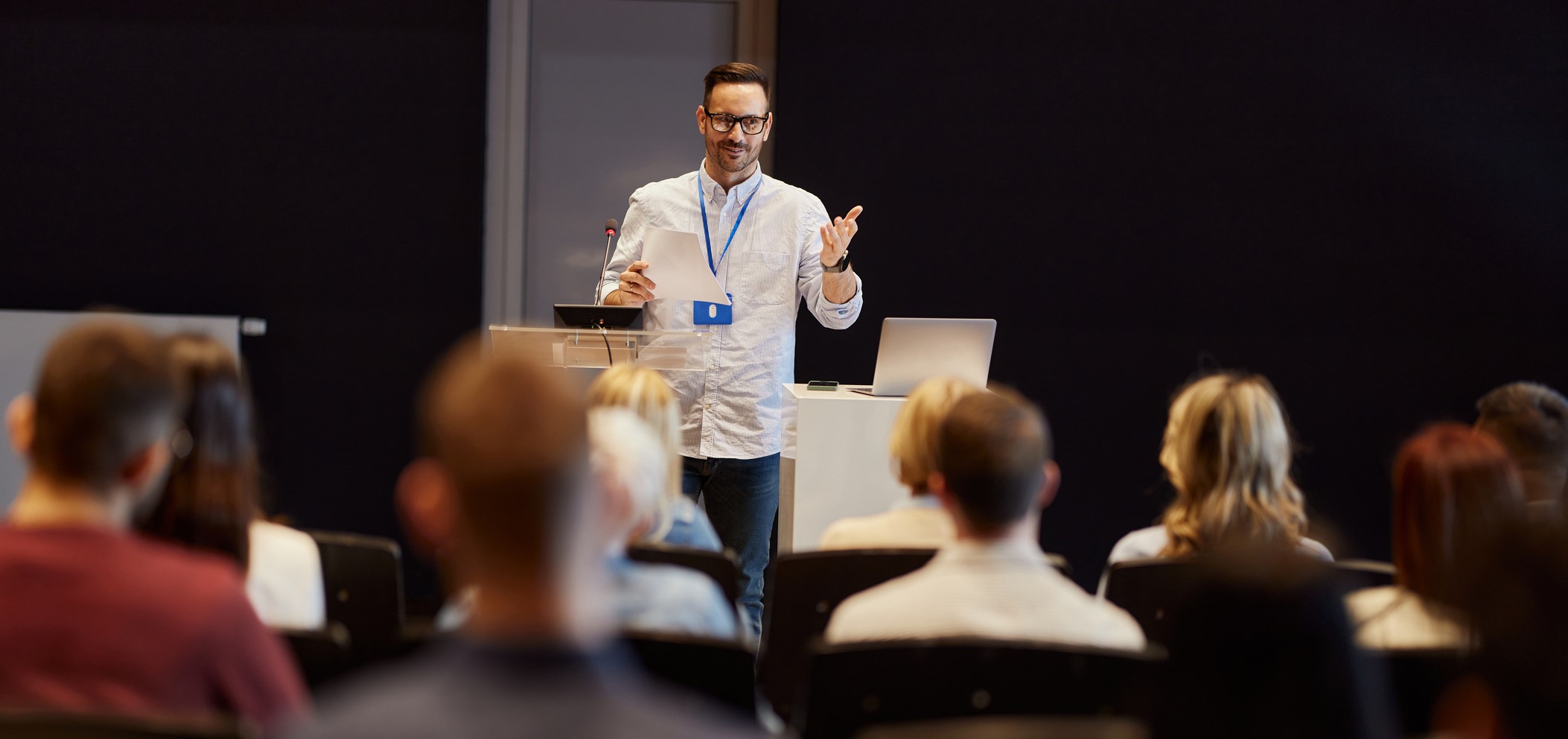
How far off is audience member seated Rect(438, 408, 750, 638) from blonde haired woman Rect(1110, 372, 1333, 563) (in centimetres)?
89

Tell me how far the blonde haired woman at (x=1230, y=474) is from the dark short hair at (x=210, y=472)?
1.58 metres

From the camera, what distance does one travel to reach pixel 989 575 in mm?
1820

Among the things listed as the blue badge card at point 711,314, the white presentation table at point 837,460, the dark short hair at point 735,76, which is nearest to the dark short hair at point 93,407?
the white presentation table at point 837,460

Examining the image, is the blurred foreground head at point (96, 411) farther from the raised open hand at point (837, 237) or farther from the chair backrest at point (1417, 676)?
the raised open hand at point (837, 237)

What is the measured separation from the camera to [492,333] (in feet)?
10.8

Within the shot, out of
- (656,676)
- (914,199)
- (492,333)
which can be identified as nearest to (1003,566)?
(656,676)

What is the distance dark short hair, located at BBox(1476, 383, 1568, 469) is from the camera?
302cm

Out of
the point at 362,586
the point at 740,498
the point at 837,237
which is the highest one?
the point at 837,237

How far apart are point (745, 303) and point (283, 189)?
2373mm

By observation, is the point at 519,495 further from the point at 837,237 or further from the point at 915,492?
the point at 837,237

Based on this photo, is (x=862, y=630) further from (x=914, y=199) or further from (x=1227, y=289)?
(x=1227, y=289)

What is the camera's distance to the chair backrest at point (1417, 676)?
1694 mm

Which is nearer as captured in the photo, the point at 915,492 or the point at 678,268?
the point at 915,492

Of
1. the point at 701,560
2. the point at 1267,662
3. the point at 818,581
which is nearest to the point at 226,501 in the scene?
the point at 701,560
